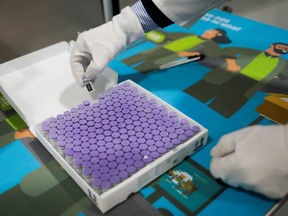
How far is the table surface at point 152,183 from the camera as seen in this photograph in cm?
56

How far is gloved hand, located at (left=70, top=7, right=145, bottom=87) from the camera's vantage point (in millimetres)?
749

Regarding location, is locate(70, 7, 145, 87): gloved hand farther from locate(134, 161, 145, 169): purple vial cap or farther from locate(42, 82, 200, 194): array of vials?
locate(134, 161, 145, 169): purple vial cap

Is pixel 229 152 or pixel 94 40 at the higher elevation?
pixel 94 40

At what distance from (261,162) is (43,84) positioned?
589mm

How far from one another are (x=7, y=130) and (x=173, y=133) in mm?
391

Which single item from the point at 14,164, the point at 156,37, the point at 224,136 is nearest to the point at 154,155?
the point at 224,136

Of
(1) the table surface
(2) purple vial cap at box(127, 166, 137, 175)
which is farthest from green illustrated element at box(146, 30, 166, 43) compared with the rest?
(2) purple vial cap at box(127, 166, 137, 175)

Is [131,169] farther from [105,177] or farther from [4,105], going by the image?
[4,105]

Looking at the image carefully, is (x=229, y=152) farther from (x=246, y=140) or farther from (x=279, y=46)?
(x=279, y=46)

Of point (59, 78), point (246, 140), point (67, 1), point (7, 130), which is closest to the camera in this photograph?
point (246, 140)

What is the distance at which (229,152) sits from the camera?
0.58m

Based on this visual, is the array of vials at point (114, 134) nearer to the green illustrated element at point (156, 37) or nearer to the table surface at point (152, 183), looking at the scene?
the table surface at point (152, 183)

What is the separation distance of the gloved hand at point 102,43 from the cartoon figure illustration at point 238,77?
214mm

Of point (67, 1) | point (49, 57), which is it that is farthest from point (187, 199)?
point (67, 1)
